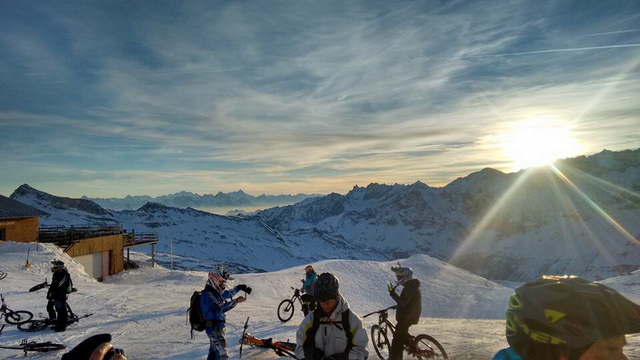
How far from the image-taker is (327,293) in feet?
17.5

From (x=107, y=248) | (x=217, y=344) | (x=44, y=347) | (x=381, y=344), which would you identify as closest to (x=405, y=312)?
(x=381, y=344)

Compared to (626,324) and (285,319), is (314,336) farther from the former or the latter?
(285,319)

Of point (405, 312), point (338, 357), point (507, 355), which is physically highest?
point (507, 355)

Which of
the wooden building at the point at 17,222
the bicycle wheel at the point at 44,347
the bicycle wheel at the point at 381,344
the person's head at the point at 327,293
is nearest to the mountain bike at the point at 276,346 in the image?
the bicycle wheel at the point at 381,344

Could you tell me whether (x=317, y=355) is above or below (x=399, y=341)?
above

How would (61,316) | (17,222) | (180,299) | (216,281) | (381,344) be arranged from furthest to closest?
(17,222)
(180,299)
(61,316)
(381,344)
(216,281)

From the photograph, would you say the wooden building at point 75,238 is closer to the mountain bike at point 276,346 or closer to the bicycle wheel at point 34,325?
the bicycle wheel at point 34,325

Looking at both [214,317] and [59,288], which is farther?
[59,288]

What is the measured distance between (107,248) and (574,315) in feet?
138

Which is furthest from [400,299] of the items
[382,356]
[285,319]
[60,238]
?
[60,238]

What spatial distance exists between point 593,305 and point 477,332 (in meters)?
13.4

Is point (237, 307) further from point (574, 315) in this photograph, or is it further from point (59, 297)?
point (574, 315)

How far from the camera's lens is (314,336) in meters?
5.38

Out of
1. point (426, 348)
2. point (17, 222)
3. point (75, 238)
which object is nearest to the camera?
point (426, 348)
